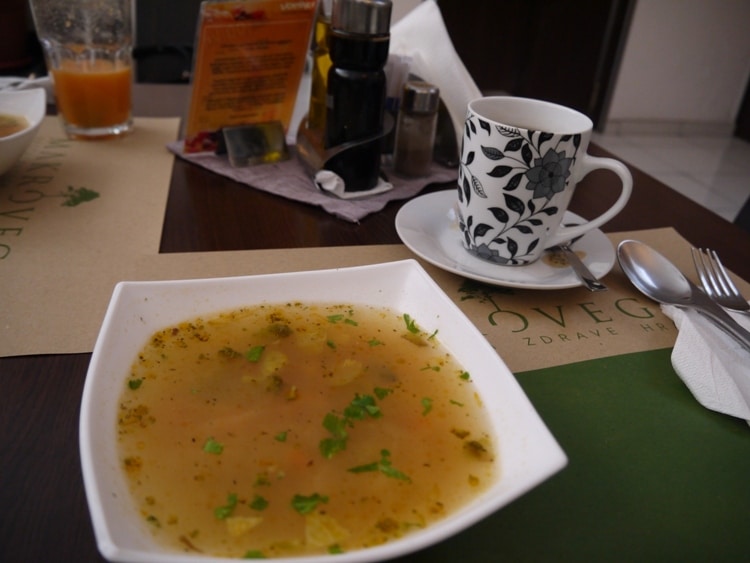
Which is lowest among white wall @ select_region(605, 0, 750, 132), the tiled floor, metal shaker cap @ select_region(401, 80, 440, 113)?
the tiled floor

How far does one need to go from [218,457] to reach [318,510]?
0.31ft

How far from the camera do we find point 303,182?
1089 mm

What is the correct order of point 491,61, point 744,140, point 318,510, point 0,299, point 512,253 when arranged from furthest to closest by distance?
1. point 744,140
2. point 491,61
3. point 512,253
4. point 0,299
5. point 318,510

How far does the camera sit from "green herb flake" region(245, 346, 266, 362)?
588mm

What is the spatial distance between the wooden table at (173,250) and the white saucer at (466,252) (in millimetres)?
61

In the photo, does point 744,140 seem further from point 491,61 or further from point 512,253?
point 512,253

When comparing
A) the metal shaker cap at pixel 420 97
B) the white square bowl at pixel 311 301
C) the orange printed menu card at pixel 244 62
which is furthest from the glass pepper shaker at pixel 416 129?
the white square bowl at pixel 311 301

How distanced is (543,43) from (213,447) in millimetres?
4011

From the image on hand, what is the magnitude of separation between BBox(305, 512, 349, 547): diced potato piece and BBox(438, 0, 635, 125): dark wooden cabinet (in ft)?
12.3

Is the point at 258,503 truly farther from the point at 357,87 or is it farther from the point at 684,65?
the point at 684,65

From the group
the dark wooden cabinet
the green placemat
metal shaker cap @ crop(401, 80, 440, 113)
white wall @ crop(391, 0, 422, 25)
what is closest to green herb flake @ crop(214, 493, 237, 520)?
the green placemat

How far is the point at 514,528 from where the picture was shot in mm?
471

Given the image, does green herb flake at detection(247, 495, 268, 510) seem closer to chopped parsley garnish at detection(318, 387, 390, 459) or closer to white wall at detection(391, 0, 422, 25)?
chopped parsley garnish at detection(318, 387, 390, 459)

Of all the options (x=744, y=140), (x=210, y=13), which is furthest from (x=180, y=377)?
(x=744, y=140)
